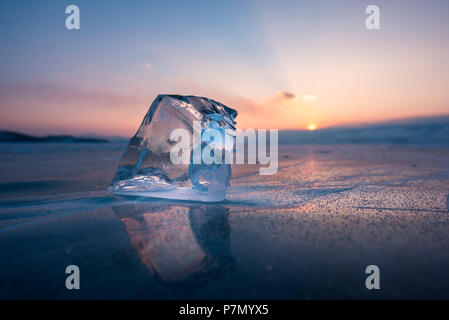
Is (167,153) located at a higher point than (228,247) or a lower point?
higher

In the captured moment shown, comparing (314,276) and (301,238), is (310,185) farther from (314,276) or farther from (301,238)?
(314,276)

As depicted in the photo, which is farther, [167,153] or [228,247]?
[167,153]

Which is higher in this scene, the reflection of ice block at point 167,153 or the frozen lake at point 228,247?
the reflection of ice block at point 167,153

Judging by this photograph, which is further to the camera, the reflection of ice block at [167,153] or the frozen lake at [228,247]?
the reflection of ice block at [167,153]

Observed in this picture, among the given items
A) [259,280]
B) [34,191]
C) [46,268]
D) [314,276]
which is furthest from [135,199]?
[314,276]
